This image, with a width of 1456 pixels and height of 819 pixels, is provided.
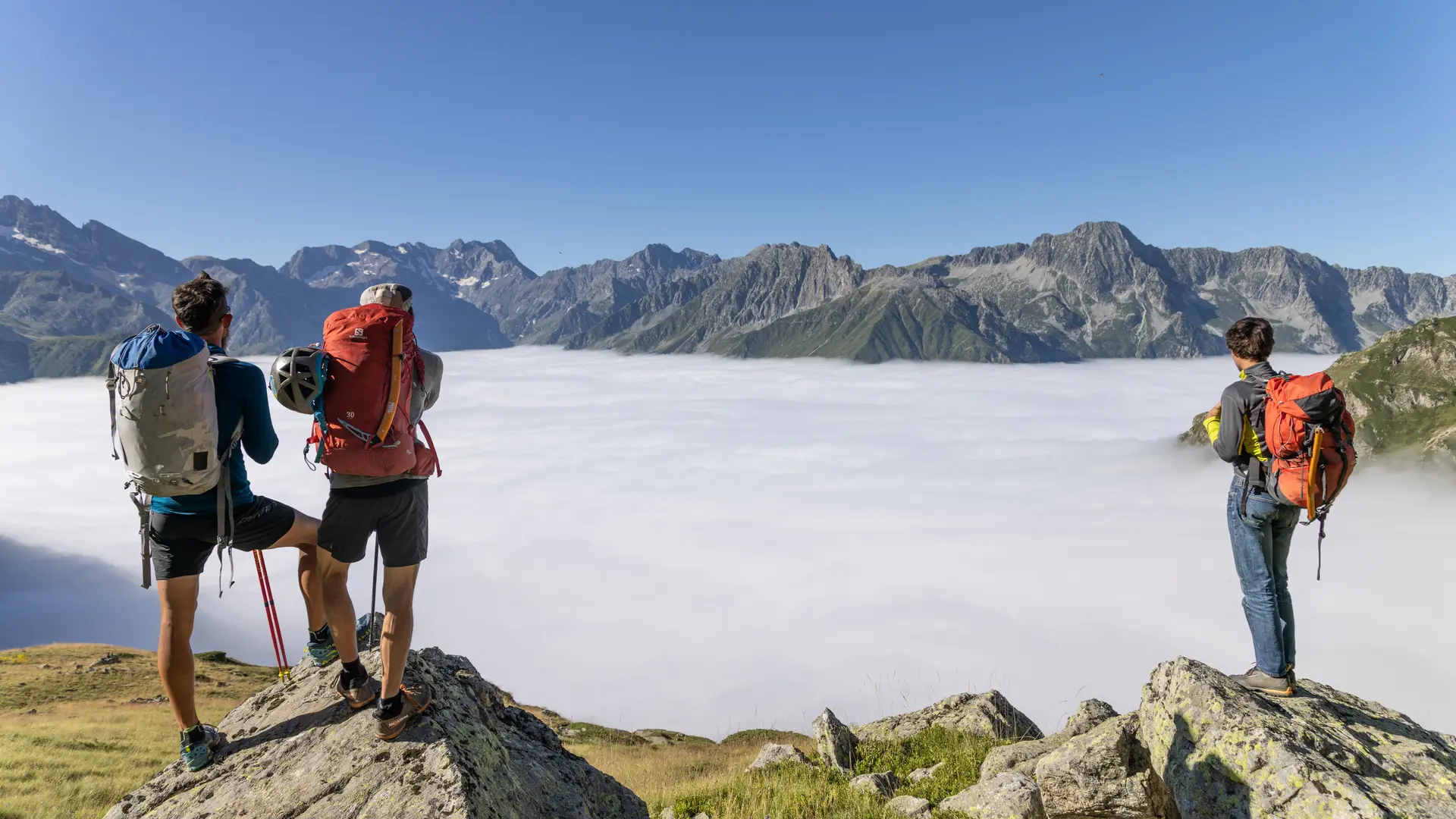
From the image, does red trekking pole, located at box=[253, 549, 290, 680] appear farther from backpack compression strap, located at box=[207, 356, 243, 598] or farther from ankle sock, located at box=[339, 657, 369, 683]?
ankle sock, located at box=[339, 657, 369, 683]

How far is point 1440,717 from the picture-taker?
467ft

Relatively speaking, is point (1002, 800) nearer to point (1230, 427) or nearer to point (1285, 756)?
point (1285, 756)

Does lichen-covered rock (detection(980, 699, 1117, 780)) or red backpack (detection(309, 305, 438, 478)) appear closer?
red backpack (detection(309, 305, 438, 478))

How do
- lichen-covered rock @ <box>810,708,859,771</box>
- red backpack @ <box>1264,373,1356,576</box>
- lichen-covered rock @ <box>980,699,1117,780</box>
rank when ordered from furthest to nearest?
1. lichen-covered rock @ <box>810,708,859,771</box>
2. lichen-covered rock @ <box>980,699,1117,780</box>
3. red backpack @ <box>1264,373,1356,576</box>

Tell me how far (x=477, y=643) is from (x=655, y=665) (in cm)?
5338

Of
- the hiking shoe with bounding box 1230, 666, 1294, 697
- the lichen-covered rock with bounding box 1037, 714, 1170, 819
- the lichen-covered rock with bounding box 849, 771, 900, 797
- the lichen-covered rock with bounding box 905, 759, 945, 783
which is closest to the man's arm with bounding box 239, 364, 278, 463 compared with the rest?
the lichen-covered rock with bounding box 849, 771, 900, 797

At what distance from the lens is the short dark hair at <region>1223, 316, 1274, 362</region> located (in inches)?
314

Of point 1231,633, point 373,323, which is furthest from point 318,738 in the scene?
point 1231,633

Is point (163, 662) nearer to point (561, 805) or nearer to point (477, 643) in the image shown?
point (561, 805)

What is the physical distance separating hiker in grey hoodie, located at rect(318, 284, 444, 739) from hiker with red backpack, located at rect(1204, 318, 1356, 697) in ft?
28.4

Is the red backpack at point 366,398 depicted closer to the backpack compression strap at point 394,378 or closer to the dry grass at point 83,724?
the backpack compression strap at point 394,378

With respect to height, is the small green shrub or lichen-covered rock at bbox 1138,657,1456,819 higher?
lichen-covered rock at bbox 1138,657,1456,819

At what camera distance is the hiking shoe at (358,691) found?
6676 mm

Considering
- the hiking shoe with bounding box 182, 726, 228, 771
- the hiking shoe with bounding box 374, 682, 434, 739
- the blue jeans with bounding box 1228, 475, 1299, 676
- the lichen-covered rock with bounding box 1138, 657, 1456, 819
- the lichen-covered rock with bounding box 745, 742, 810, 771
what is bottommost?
the lichen-covered rock with bounding box 745, 742, 810, 771
